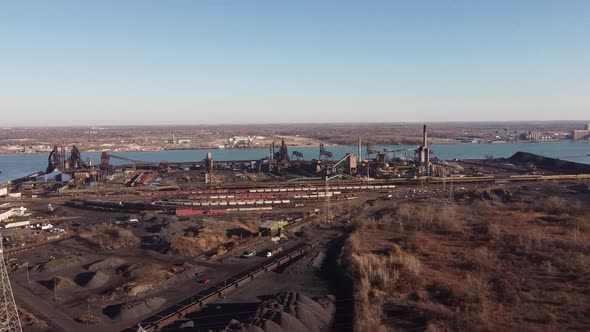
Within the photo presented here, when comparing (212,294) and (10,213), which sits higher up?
(10,213)

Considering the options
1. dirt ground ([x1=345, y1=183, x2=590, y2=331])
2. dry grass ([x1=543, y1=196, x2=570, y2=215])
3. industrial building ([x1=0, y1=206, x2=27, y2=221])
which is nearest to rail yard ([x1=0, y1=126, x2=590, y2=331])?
industrial building ([x1=0, y1=206, x2=27, y2=221])

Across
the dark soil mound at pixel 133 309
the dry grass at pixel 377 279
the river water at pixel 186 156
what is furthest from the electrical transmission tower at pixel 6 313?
the river water at pixel 186 156

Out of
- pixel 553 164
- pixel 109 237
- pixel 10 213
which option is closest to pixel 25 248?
pixel 109 237

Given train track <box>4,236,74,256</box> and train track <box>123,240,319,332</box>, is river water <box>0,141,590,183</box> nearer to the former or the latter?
train track <box>4,236,74,256</box>

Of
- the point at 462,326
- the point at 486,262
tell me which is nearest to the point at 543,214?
the point at 486,262

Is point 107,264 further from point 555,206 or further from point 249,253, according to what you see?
point 555,206

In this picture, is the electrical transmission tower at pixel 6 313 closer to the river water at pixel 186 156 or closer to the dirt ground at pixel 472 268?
the dirt ground at pixel 472 268
